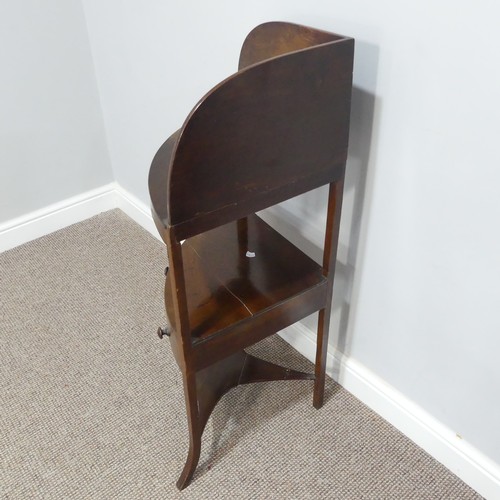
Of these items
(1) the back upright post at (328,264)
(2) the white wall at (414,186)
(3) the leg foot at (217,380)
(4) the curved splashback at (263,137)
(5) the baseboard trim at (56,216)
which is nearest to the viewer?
(4) the curved splashback at (263,137)

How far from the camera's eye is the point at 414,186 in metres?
1.04

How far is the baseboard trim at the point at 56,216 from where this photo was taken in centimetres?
196

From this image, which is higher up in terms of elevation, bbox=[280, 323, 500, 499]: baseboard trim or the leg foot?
the leg foot

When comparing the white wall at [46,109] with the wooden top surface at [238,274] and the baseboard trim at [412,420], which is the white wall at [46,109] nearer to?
the wooden top surface at [238,274]

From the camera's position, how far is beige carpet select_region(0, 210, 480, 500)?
123cm

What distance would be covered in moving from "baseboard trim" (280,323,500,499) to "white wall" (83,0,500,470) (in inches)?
1.0

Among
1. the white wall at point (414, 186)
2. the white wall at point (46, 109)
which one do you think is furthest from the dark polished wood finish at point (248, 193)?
the white wall at point (46, 109)

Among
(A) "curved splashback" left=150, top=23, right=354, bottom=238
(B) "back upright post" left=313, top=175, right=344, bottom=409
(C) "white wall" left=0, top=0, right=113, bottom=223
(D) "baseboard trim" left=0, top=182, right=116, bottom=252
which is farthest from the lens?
(D) "baseboard trim" left=0, top=182, right=116, bottom=252

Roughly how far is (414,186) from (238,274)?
40 cm

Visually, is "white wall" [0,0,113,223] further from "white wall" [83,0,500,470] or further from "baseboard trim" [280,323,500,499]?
"baseboard trim" [280,323,500,499]

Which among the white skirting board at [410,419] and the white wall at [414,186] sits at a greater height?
the white wall at [414,186]

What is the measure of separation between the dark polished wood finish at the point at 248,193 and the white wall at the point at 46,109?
942 mm

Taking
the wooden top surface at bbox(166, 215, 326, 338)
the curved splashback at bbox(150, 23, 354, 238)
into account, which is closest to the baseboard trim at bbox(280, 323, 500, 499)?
the wooden top surface at bbox(166, 215, 326, 338)

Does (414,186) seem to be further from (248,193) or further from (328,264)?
(248,193)
